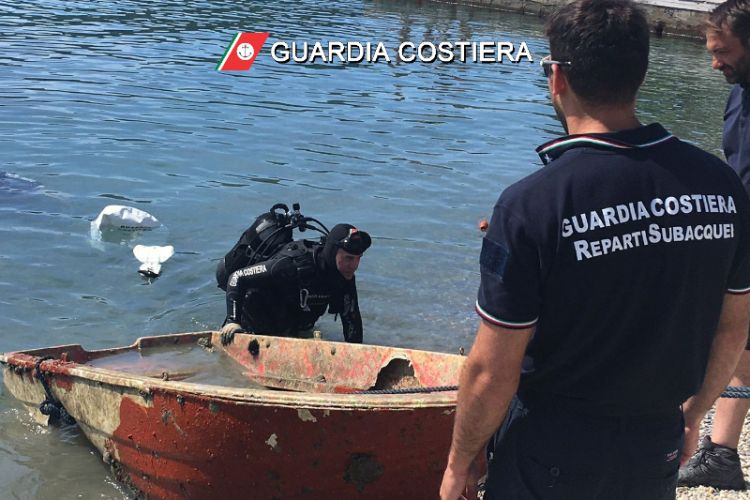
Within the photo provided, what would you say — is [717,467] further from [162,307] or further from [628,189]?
[162,307]

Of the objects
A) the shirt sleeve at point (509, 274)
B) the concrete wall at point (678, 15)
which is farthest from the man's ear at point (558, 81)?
the concrete wall at point (678, 15)

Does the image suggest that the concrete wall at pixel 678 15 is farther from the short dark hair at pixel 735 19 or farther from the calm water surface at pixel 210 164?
the short dark hair at pixel 735 19

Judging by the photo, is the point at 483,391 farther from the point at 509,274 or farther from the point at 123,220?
the point at 123,220

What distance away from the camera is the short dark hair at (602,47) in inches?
81.7

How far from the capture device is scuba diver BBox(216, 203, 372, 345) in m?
5.98

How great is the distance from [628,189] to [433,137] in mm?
13599

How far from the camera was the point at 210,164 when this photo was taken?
1297cm

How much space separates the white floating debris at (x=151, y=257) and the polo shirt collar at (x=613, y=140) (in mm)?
7069

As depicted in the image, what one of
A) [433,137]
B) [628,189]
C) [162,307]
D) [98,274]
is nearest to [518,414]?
[628,189]

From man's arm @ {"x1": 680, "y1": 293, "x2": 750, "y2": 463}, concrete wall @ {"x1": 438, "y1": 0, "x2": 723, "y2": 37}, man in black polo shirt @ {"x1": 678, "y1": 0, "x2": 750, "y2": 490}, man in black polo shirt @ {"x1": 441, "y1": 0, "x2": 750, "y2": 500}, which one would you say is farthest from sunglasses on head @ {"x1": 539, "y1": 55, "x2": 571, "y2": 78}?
concrete wall @ {"x1": 438, "y1": 0, "x2": 723, "y2": 37}

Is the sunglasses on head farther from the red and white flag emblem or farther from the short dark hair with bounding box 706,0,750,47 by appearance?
the red and white flag emblem

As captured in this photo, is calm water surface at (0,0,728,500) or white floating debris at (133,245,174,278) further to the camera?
white floating debris at (133,245,174,278)

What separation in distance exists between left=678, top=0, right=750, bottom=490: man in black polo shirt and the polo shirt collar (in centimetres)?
178

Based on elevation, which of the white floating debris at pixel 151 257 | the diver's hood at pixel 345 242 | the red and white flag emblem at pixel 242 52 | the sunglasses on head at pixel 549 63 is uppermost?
the sunglasses on head at pixel 549 63
